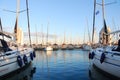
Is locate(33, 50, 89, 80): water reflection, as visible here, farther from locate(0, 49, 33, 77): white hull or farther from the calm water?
locate(0, 49, 33, 77): white hull

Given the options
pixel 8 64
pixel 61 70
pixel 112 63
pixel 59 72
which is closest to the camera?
pixel 112 63

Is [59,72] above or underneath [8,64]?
underneath

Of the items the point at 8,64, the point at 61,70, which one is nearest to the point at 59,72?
the point at 61,70

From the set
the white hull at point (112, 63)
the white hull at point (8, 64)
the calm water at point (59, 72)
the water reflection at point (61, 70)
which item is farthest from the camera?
the water reflection at point (61, 70)

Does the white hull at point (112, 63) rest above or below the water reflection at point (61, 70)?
above

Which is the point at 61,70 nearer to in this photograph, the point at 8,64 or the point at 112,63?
the point at 8,64

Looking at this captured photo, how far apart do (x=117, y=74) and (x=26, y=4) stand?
59.3ft

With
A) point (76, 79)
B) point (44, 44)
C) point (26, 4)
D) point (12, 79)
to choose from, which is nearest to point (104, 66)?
point (76, 79)

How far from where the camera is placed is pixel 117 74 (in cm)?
1388

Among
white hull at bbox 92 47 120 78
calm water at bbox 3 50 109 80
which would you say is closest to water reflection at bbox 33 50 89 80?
calm water at bbox 3 50 109 80

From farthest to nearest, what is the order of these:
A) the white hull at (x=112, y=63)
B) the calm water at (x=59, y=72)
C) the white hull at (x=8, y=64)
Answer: the calm water at (x=59, y=72), the white hull at (x=8, y=64), the white hull at (x=112, y=63)

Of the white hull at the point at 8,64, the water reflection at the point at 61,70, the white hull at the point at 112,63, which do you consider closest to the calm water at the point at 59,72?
the water reflection at the point at 61,70

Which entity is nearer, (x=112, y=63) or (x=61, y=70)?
(x=112, y=63)

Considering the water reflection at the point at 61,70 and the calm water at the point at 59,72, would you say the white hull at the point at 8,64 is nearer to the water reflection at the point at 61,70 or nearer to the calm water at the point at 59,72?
the calm water at the point at 59,72
